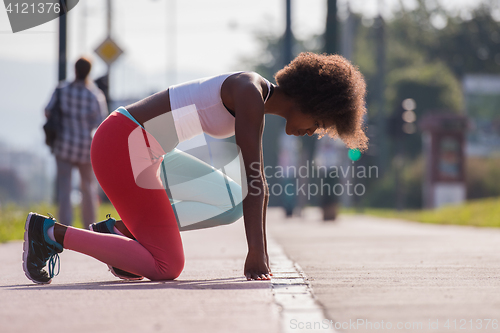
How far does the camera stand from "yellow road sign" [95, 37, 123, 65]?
11547 millimetres

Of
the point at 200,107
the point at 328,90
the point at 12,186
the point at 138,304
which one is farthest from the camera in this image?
the point at 12,186

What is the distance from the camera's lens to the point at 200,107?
363 cm

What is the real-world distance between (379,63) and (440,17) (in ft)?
84.4

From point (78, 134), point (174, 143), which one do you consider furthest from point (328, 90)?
point (78, 134)

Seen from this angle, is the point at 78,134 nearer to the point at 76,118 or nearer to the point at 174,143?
the point at 76,118

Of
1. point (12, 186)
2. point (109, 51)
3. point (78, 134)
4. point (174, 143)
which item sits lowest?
point (12, 186)

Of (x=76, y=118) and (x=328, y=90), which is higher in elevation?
(x=328, y=90)

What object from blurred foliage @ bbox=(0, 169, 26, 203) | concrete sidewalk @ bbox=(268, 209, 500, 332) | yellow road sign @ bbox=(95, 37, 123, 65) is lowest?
blurred foliage @ bbox=(0, 169, 26, 203)

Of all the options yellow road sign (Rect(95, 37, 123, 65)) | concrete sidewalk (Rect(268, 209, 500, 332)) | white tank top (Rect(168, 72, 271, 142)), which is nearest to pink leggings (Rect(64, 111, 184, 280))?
white tank top (Rect(168, 72, 271, 142))

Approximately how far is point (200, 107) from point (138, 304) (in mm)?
→ 1267

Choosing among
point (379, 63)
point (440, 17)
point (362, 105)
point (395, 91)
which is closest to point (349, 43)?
point (379, 63)

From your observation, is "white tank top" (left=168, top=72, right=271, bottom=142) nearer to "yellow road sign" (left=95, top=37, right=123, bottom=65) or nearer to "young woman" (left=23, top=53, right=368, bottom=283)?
"young woman" (left=23, top=53, right=368, bottom=283)

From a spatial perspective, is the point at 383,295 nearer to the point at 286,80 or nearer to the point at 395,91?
the point at 286,80

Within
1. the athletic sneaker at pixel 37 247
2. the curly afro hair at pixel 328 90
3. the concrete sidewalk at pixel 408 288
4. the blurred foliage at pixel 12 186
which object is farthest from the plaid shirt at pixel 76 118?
the blurred foliage at pixel 12 186
